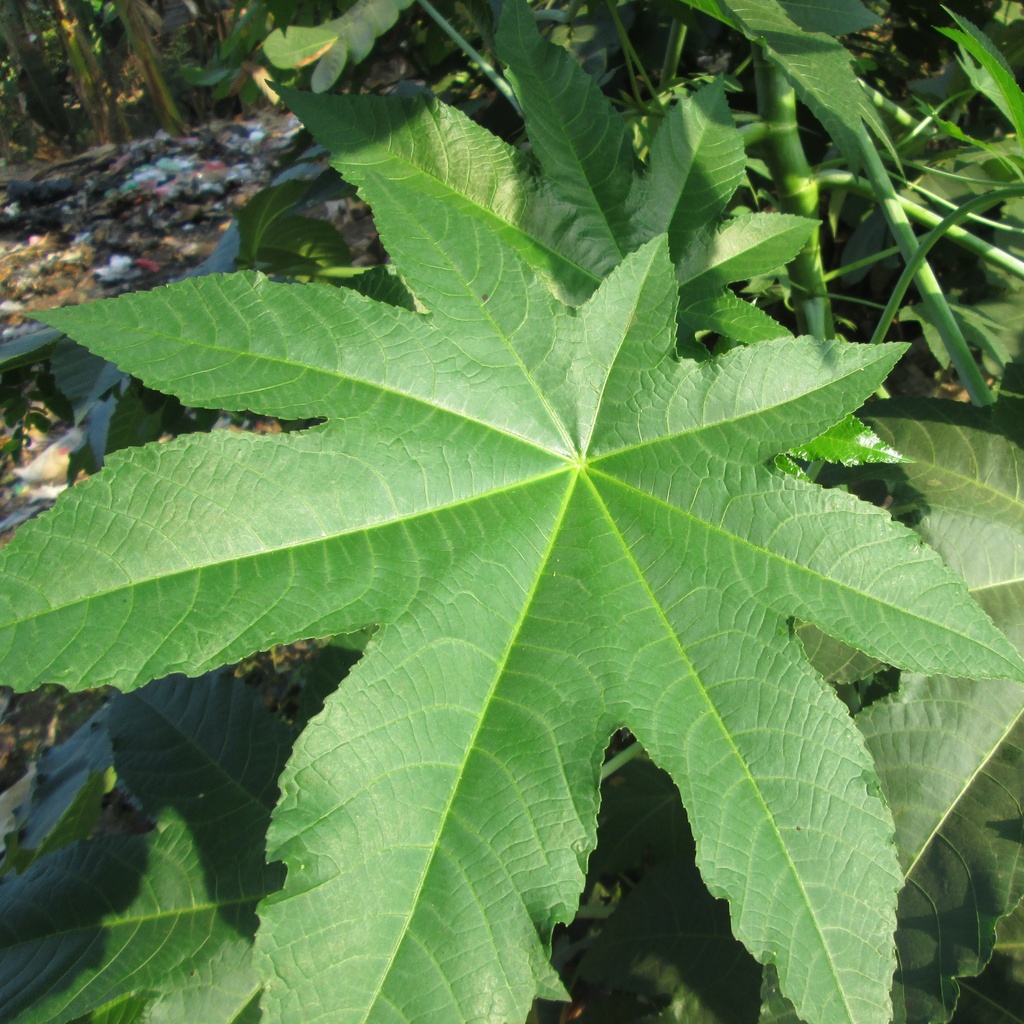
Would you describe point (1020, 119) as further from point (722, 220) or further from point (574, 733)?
point (574, 733)

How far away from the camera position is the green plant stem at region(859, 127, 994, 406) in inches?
41.1

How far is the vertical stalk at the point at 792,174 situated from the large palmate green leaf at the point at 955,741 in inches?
13.5

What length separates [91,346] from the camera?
27.9 inches

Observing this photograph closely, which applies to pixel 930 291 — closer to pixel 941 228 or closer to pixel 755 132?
pixel 941 228

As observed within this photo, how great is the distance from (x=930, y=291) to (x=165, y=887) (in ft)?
3.85

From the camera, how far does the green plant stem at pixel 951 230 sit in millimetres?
1156

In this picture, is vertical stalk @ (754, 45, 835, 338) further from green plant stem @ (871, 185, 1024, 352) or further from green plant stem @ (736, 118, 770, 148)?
green plant stem @ (871, 185, 1024, 352)

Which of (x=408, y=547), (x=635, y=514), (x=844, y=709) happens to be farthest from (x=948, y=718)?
(x=408, y=547)

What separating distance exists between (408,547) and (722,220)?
0.59 metres

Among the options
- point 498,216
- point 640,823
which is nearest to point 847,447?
point 498,216

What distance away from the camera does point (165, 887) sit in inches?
37.0

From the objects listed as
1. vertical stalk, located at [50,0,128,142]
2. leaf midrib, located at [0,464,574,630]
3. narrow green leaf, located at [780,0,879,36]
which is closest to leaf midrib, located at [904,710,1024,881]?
leaf midrib, located at [0,464,574,630]

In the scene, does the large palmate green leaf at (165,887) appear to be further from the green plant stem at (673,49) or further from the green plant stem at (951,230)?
the green plant stem at (673,49)

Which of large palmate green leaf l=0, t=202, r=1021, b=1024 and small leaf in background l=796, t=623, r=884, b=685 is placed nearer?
large palmate green leaf l=0, t=202, r=1021, b=1024
